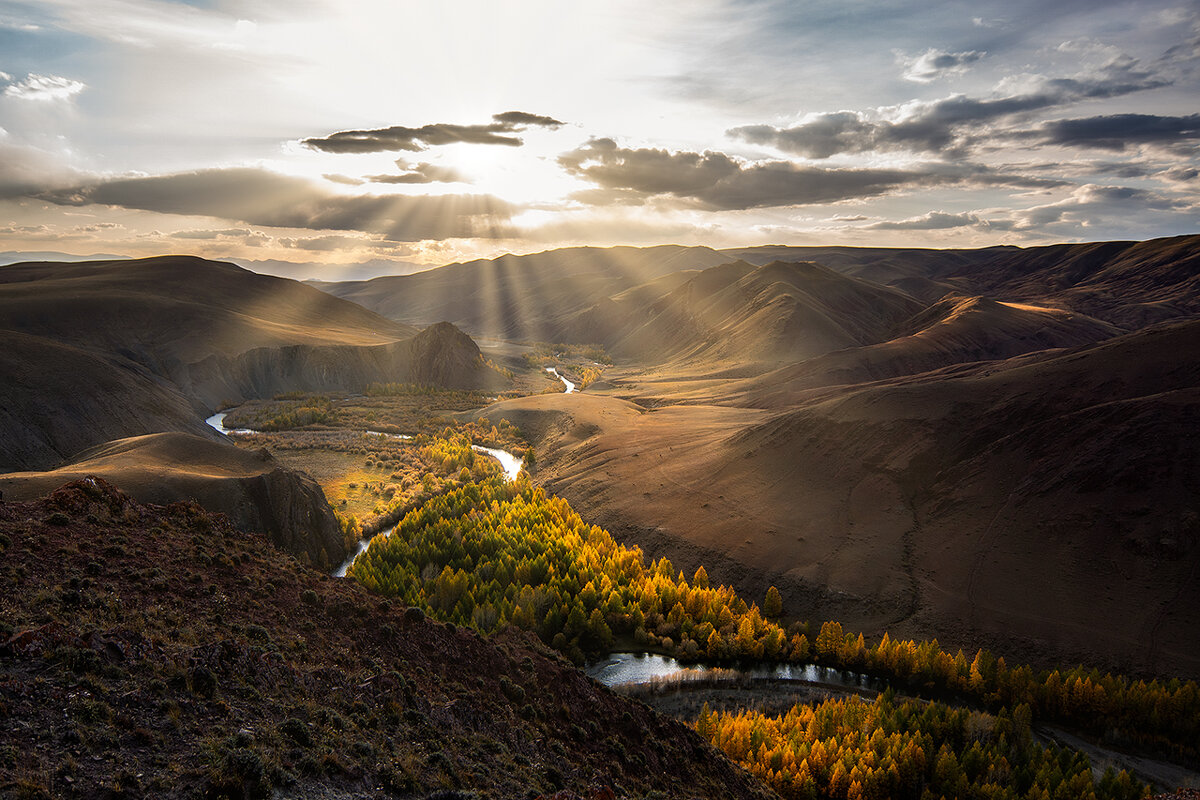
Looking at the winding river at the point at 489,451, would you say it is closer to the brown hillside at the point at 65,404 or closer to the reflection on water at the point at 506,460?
the reflection on water at the point at 506,460

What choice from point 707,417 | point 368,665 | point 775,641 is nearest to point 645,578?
point 775,641

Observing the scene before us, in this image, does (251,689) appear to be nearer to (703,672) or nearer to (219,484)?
(703,672)

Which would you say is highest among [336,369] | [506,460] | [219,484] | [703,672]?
[219,484]

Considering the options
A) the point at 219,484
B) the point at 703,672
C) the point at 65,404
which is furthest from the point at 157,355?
the point at 703,672

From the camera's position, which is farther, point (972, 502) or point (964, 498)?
point (964, 498)

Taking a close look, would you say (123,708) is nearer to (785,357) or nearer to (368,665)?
(368,665)

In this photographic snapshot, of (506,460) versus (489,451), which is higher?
(506,460)
